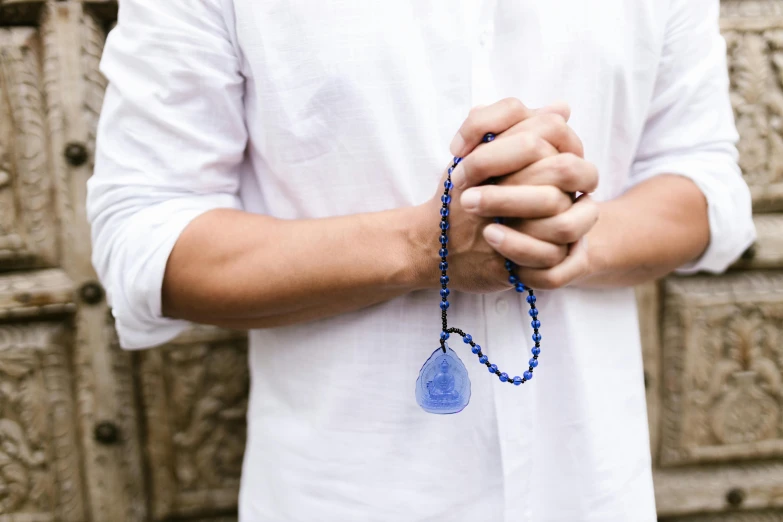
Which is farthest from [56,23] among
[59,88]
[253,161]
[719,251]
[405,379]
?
[719,251]

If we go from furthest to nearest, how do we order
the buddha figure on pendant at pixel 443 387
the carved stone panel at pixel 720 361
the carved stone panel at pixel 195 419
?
the carved stone panel at pixel 720 361 < the carved stone panel at pixel 195 419 < the buddha figure on pendant at pixel 443 387

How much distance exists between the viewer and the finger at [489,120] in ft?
2.32

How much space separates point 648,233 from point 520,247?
0.32 meters

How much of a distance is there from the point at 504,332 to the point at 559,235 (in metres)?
0.21

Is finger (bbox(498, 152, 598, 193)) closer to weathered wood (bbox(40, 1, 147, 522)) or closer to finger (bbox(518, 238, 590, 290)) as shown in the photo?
finger (bbox(518, 238, 590, 290))

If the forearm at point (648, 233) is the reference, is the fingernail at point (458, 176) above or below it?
above

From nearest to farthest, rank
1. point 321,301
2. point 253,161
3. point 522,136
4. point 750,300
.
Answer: point 522,136 < point 321,301 < point 253,161 < point 750,300

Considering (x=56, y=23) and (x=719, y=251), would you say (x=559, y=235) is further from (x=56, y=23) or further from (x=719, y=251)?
(x=56, y=23)

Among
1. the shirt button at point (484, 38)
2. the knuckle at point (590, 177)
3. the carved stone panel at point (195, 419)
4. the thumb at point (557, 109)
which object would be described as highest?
the shirt button at point (484, 38)

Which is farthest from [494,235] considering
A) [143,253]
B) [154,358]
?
[154,358]

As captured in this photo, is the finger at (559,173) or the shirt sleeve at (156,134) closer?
the finger at (559,173)

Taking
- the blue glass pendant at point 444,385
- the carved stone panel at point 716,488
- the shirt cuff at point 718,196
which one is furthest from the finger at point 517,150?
the carved stone panel at point 716,488

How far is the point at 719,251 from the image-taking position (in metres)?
1.01

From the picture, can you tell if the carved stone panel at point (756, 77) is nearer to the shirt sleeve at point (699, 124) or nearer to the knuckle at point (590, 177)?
the shirt sleeve at point (699, 124)
